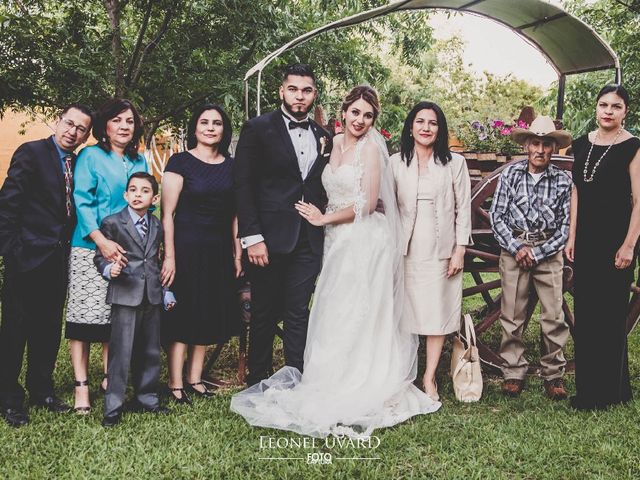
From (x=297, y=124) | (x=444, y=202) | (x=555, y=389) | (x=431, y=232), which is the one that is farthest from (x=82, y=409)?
(x=555, y=389)

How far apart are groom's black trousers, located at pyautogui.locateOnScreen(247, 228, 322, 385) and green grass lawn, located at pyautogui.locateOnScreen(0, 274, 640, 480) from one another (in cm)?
44

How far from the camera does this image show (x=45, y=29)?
6.39m

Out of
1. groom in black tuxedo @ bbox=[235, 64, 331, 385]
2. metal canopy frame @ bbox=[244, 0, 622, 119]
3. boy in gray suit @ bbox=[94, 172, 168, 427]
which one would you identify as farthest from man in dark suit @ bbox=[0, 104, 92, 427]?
metal canopy frame @ bbox=[244, 0, 622, 119]

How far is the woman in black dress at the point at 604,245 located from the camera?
146 inches

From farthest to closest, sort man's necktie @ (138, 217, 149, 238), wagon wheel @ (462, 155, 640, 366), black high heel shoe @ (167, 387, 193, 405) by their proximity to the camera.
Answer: wagon wheel @ (462, 155, 640, 366) → black high heel shoe @ (167, 387, 193, 405) → man's necktie @ (138, 217, 149, 238)

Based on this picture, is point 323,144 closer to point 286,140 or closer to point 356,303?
point 286,140

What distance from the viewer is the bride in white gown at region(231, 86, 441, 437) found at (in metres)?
3.77

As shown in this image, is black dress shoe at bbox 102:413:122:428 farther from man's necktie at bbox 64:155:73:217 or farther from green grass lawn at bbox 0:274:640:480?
man's necktie at bbox 64:155:73:217

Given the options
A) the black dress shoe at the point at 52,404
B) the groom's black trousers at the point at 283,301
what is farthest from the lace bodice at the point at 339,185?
the black dress shoe at the point at 52,404

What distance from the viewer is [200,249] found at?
3887mm

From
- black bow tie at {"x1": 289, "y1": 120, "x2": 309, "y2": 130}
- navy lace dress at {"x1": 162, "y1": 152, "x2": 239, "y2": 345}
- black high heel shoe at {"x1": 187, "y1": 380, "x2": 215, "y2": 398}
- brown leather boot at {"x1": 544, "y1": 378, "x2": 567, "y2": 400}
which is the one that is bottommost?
black high heel shoe at {"x1": 187, "y1": 380, "x2": 215, "y2": 398}

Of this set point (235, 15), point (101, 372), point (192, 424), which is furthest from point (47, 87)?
point (192, 424)

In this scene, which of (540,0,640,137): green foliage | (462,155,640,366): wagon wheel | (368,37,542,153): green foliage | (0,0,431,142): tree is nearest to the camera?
(462,155,640,366): wagon wheel

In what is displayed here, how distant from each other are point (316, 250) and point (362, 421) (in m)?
1.09
